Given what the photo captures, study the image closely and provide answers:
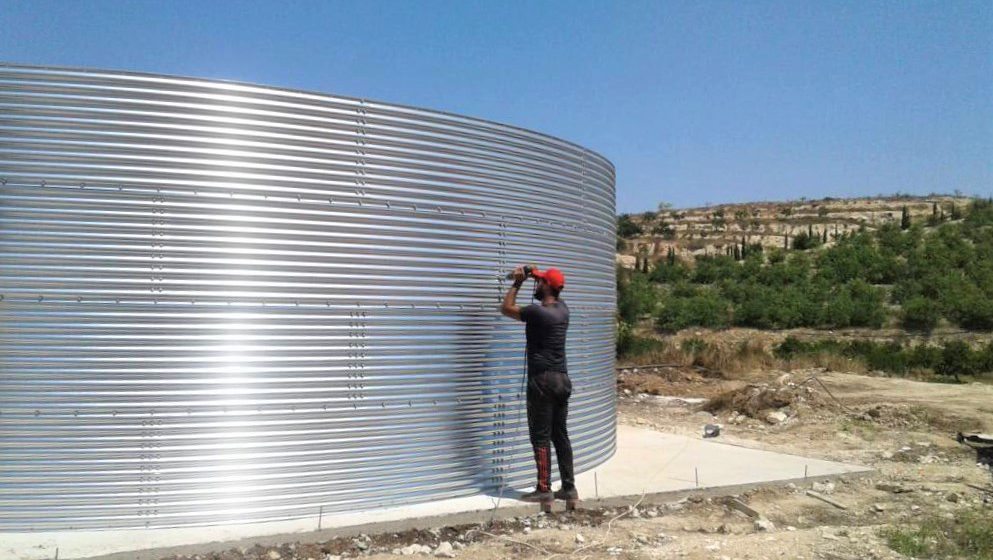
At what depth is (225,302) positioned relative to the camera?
217 inches

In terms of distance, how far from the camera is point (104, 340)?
5.31 meters

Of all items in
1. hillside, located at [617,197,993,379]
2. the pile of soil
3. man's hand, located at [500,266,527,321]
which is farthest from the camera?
hillside, located at [617,197,993,379]

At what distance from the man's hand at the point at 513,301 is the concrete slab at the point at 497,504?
153cm

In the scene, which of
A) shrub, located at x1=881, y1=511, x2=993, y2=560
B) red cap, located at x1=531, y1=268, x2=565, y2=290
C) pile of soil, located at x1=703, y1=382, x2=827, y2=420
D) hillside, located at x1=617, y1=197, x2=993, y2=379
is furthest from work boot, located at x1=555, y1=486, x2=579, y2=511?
hillside, located at x1=617, y1=197, x2=993, y2=379

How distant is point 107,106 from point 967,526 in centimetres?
740

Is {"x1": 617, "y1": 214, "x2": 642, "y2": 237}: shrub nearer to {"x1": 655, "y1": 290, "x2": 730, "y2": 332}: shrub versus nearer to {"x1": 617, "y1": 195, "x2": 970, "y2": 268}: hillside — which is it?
{"x1": 617, "y1": 195, "x2": 970, "y2": 268}: hillside

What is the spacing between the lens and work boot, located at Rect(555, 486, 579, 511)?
6.43 metres

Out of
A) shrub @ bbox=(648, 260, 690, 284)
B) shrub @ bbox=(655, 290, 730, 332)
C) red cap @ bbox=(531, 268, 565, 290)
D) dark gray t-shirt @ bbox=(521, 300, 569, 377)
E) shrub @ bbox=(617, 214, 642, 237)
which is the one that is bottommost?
shrub @ bbox=(655, 290, 730, 332)

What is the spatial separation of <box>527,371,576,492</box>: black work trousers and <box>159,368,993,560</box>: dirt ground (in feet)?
1.19

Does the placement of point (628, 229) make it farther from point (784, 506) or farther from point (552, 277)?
point (552, 277)

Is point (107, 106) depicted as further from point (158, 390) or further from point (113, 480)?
point (113, 480)

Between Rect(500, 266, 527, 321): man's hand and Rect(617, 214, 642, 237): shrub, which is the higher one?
Rect(617, 214, 642, 237): shrub

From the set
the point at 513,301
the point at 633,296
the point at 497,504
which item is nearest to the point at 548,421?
the point at 497,504

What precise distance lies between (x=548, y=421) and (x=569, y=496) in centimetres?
66
